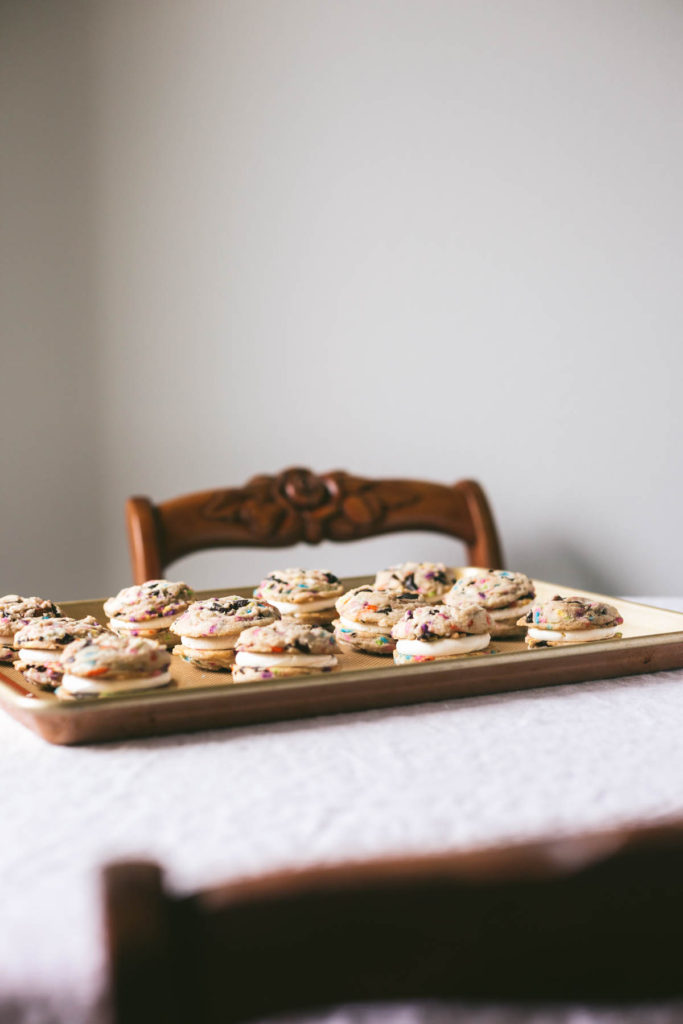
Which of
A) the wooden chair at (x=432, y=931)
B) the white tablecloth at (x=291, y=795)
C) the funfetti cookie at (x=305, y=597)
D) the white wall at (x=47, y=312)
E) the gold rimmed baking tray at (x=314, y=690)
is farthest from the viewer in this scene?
the white wall at (x=47, y=312)

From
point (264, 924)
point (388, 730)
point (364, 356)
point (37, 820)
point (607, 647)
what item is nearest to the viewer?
point (264, 924)

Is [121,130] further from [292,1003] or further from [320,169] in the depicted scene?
[292,1003]

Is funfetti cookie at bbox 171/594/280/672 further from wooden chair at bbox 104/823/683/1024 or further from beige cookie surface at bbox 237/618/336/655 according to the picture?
wooden chair at bbox 104/823/683/1024

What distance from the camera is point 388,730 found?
68 centimetres

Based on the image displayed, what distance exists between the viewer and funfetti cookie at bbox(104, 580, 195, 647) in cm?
96

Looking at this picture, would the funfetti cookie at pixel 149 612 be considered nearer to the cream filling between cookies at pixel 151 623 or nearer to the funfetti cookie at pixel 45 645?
the cream filling between cookies at pixel 151 623

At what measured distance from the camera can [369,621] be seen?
3.00ft

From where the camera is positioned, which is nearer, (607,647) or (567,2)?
(607,647)

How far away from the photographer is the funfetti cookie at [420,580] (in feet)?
3.56

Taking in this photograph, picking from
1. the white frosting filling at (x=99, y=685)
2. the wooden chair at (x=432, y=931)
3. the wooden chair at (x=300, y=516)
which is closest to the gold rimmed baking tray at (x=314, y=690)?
the white frosting filling at (x=99, y=685)

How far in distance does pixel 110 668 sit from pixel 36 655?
15cm

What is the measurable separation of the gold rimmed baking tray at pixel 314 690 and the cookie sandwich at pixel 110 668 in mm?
17

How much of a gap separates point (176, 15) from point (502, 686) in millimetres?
1881

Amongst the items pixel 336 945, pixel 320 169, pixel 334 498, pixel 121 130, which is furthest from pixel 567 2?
pixel 336 945
